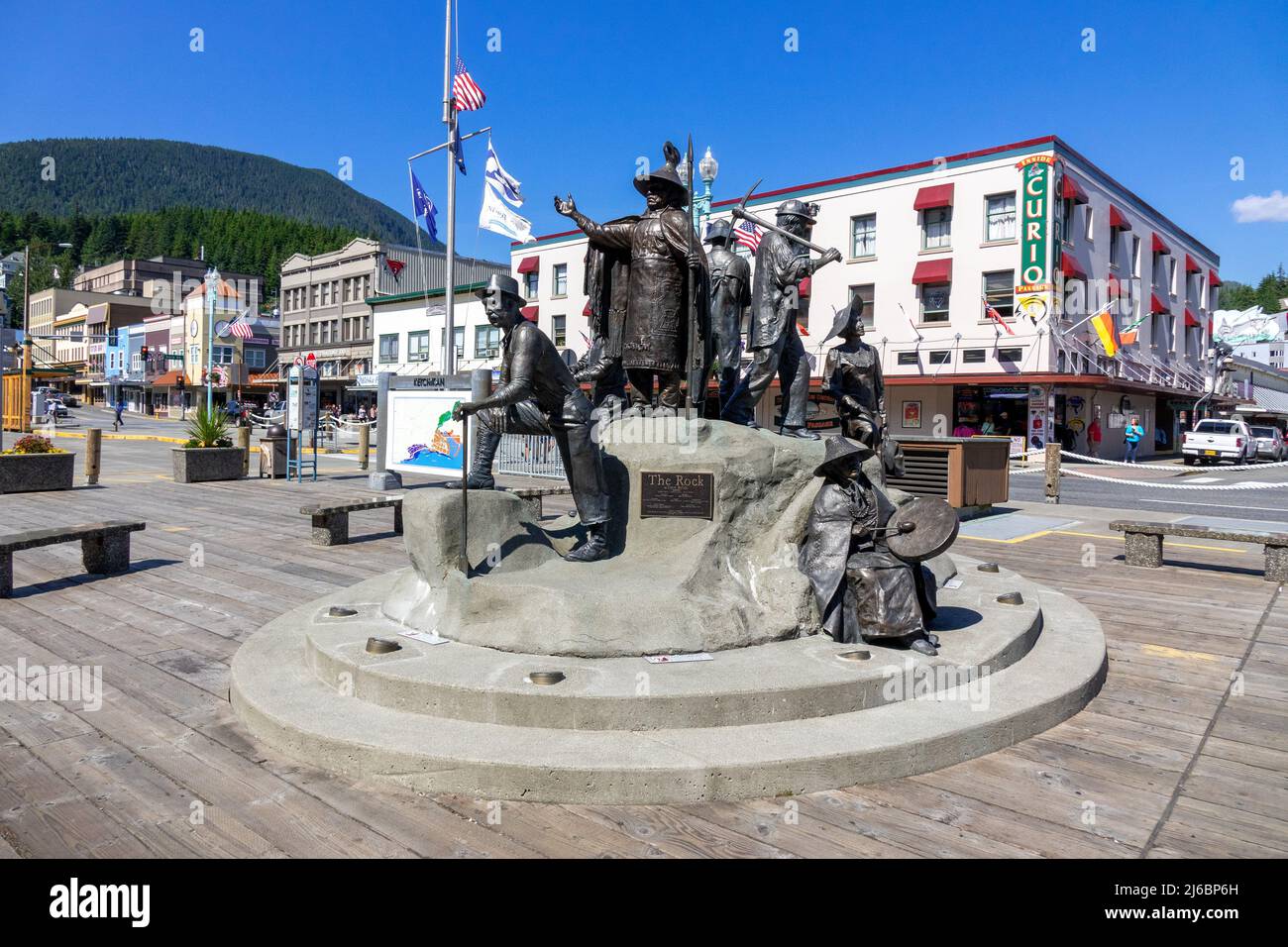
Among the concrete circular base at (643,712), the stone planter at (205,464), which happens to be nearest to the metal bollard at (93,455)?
the stone planter at (205,464)

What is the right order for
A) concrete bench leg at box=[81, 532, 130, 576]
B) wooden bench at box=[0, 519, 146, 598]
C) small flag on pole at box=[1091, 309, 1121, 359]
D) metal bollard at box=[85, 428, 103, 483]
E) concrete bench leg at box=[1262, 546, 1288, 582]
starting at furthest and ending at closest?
small flag on pole at box=[1091, 309, 1121, 359], metal bollard at box=[85, 428, 103, 483], concrete bench leg at box=[1262, 546, 1288, 582], concrete bench leg at box=[81, 532, 130, 576], wooden bench at box=[0, 519, 146, 598]

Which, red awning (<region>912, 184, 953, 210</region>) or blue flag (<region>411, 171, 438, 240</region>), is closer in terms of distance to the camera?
blue flag (<region>411, 171, 438, 240</region>)

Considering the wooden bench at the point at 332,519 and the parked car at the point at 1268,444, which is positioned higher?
the parked car at the point at 1268,444

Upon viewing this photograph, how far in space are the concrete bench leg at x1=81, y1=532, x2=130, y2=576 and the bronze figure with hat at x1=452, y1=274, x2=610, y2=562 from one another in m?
4.85

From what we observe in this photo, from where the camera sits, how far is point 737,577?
556 centimetres

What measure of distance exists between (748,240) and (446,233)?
8.90 m

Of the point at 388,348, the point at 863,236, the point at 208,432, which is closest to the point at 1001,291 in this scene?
the point at 863,236

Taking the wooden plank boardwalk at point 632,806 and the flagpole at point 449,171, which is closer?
the wooden plank boardwalk at point 632,806

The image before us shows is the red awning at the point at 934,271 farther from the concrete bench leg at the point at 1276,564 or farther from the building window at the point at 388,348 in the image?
the building window at the point at 388,348

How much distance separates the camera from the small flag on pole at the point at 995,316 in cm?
2788

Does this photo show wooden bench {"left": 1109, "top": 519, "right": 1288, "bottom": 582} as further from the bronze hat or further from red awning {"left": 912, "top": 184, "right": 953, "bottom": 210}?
red awning {"left": 912, "top": 184, "right": 953, "bottom": 210}

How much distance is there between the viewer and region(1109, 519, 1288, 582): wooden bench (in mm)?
8609

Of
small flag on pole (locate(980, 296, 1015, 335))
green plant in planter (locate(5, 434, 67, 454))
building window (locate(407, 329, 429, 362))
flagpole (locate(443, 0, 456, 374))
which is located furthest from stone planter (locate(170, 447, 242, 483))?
building window (locate(407, 329, 429, 362))

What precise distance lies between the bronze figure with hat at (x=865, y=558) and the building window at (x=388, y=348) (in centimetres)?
4421
